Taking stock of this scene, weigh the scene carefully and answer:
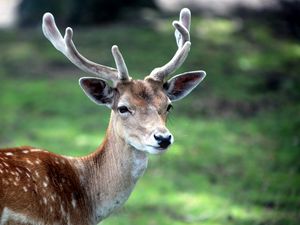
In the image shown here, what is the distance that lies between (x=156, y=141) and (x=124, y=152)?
0.47m

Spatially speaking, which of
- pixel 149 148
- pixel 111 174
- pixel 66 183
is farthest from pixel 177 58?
pixel 66 183

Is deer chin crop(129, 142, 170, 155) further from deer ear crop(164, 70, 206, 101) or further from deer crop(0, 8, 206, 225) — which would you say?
deer ear crop(164, 70, 206, 101)

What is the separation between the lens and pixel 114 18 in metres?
16.5

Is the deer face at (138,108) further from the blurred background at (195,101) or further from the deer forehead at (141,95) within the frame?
the blurred background at (195,101)

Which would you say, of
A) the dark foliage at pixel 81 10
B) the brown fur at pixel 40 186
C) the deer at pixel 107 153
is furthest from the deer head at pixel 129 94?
the dark foliage at pixel 81 10

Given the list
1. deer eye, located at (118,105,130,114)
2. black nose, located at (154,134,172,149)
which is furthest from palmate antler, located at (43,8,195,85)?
black nose, located at (154,134,172,149)

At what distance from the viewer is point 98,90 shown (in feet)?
21.7

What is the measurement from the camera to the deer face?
6156mm

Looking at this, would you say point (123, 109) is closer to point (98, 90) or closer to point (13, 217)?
point (98, 90)

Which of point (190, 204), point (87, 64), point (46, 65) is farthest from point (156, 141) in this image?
point (46, 65)

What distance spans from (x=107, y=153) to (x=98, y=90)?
0.52m

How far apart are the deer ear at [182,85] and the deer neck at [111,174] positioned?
2.06 feet

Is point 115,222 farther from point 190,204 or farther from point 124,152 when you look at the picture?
point 124,152

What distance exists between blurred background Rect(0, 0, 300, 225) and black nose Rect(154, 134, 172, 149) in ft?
9.05
